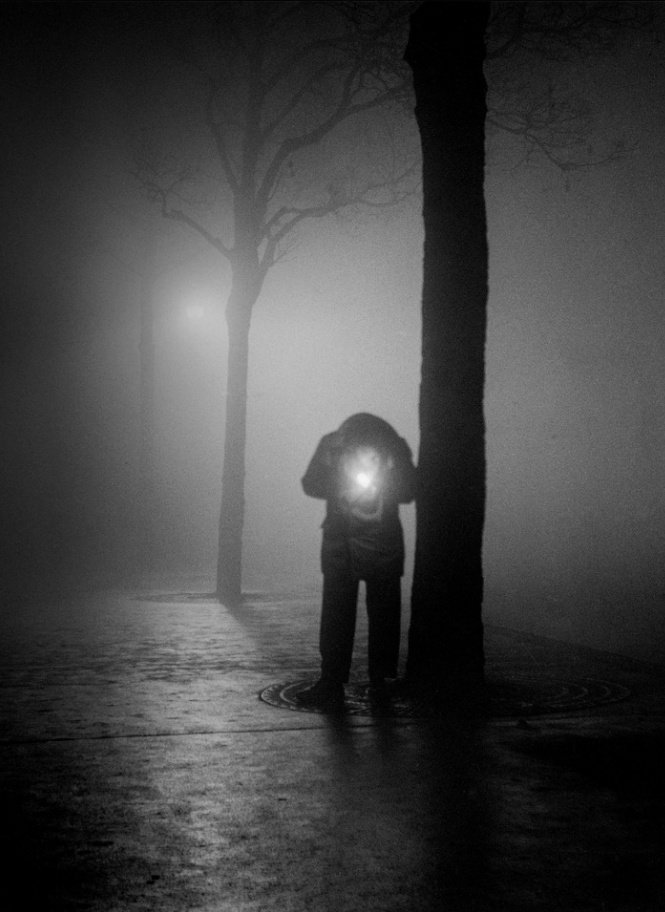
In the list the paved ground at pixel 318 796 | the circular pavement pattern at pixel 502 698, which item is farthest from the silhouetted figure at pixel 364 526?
the paved ground at pixel 318 796

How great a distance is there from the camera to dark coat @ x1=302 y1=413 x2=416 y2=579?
7.93 m

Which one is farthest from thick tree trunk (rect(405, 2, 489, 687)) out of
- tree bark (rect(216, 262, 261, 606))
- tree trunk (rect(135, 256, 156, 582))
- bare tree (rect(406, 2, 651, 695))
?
tree trunk (rect(135, 256, 156, 582))

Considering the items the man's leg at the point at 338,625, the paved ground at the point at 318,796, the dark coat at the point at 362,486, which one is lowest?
the paved ground at the point at 318,796

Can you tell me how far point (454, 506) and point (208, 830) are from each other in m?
3.58

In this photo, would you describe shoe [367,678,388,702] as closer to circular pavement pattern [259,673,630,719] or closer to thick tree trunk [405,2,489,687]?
circular pavement pattern [259,673,630,719]

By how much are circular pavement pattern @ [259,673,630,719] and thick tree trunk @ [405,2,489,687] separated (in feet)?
0.81

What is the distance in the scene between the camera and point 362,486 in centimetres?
797

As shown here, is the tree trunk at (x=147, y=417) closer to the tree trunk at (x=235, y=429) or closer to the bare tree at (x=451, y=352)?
the tree trunk at (x=235, y=429)

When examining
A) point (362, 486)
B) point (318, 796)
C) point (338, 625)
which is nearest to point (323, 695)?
point (338, 625)

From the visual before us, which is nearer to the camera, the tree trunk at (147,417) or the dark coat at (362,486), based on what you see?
the dark coat at (362,486)

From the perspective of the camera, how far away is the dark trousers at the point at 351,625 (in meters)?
7.80

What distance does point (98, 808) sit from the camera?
16.5 feet

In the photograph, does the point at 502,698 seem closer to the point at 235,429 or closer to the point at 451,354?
the point at 451,354

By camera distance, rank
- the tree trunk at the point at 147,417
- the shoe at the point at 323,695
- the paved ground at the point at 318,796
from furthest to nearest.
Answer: the tree trunk at the point at 147,417 < the shoe at the point at 323,695 < the paved ground at the point at 318,796
